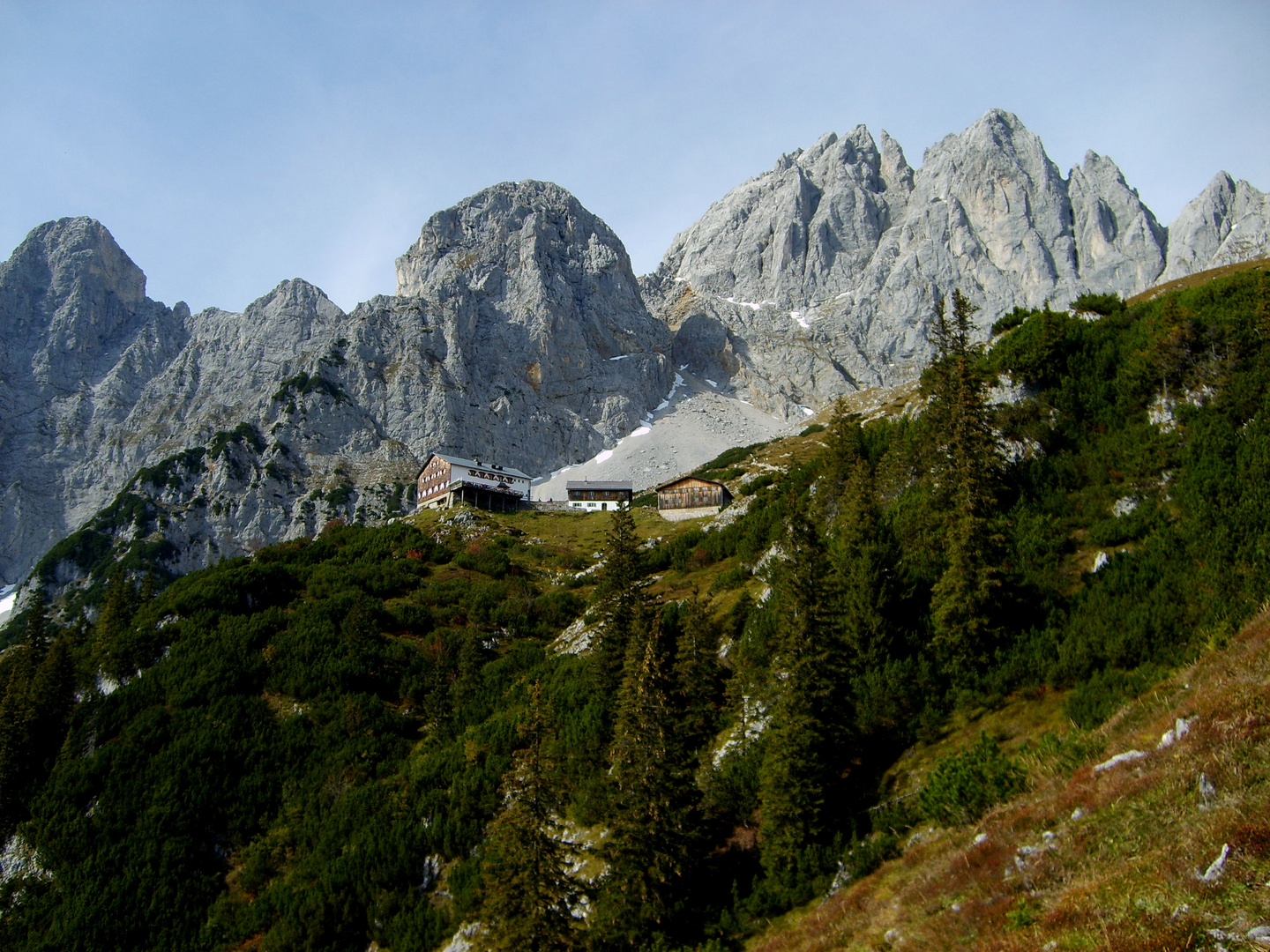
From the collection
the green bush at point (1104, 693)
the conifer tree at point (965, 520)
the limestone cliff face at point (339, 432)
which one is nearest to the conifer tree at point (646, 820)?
the conifer tree at point (965, 520)

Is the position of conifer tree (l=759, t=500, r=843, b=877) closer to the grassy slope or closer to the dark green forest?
the dark green forest

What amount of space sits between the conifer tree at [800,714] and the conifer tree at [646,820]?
2707mm

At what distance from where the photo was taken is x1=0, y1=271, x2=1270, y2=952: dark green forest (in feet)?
73.2

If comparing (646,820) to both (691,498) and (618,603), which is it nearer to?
(618,603)

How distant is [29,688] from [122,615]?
11252 millimetres

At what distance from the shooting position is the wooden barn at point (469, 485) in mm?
101750

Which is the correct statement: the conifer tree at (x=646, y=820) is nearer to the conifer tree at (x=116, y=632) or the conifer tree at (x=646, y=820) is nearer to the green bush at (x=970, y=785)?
the green bush at (x=970, y=785)

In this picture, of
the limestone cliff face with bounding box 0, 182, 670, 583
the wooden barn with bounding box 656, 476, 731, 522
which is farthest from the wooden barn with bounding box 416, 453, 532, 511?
the limestone cliff face with bounding box 0, 182, 670, 583

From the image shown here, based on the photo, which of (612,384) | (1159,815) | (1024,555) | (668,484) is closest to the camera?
(1159,815)

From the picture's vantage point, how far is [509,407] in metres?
176

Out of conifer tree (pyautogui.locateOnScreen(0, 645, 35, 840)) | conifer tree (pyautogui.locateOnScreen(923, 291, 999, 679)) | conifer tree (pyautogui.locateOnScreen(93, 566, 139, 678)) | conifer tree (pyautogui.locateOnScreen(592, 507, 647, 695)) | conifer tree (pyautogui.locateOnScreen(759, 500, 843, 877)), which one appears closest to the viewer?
conifer tree (pyautogui.locateOnScreen(759, 500, 843, 877))

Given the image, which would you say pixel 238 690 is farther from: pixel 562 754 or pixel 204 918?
pixel 562 754

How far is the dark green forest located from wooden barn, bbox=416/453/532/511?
47.7m

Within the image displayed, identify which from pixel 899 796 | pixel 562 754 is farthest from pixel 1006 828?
pixel 562 754
